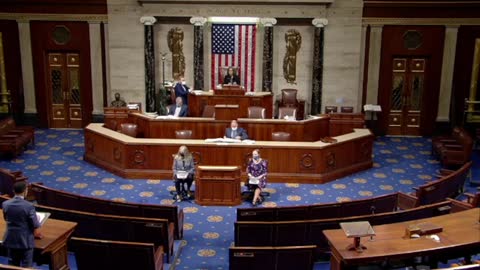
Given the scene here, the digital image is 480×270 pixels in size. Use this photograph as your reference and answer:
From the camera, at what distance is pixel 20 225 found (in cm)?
614

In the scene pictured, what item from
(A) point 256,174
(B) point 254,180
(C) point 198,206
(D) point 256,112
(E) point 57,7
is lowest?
(C) point 198,206

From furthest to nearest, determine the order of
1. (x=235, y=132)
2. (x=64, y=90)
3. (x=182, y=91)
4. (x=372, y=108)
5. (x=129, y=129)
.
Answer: (x=64, y=90), (x=372, y=108), (x=182, y=91), (x=129, y=129), (x=235, y=132)

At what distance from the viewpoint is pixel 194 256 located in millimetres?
8516

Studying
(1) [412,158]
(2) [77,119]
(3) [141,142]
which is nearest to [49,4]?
(2) [77,119]

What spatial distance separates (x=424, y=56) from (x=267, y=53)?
4828 mm

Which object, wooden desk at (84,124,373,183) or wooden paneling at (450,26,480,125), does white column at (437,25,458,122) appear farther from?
wooden desk at (84,124,373,183)

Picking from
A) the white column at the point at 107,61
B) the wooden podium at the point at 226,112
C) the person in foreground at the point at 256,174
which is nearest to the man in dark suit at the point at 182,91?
the wooden podium at the point at 226,112

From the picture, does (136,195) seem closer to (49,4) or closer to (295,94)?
(295,94)

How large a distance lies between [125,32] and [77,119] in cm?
329

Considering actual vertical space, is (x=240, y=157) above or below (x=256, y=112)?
below

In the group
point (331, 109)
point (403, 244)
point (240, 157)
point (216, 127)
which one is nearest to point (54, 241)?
point (403, 244)

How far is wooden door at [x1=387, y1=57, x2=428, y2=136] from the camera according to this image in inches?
682

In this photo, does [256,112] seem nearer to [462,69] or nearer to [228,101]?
[228,101]

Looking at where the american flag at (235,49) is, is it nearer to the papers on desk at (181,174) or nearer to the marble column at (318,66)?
the marble column at (318,66)
